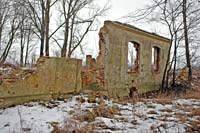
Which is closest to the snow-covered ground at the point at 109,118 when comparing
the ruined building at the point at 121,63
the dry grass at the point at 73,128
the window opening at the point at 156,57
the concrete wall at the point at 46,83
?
the dry grass at the point at 73,128

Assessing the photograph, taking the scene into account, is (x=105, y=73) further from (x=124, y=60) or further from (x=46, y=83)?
(x=46, y=83)

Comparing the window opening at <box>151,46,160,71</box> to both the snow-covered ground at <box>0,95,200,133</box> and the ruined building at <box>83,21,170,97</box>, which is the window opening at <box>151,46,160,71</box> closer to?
the ruined building at <box>83,21,170,97</box>

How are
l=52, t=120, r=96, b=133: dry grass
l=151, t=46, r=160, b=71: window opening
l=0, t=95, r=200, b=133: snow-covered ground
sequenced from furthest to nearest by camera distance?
l=151, t=46, r=160, b=71: window opening → l=0, t=95, r=200, b=133: snow-covered ground → l=52, t=120, r=96, b=133: dry grass

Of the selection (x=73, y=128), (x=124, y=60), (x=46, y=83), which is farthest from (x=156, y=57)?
(x=73, y=128)

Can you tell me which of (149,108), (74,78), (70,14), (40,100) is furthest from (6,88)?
(70,14)

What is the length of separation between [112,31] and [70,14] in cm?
1702

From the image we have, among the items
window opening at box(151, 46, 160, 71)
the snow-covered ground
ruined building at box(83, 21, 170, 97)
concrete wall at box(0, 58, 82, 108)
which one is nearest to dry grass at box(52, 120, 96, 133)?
the snow-covered ground

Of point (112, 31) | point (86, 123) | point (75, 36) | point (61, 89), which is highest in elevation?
point (75, 36)

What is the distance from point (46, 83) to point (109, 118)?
3612mm

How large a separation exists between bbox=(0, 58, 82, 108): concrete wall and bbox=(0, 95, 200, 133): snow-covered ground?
1.38 feet

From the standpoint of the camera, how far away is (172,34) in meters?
18.5

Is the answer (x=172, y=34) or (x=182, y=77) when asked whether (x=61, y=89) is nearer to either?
(x=172, y=34)

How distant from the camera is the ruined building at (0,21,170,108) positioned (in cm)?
947

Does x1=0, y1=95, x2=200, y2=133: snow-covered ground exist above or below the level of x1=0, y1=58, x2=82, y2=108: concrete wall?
below
